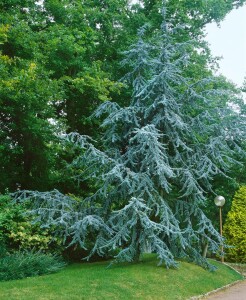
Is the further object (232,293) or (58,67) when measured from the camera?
(58,67)

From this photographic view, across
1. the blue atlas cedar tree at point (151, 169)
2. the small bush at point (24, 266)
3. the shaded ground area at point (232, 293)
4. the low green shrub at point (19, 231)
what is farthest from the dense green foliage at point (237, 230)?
the small bush at point (24, 266)

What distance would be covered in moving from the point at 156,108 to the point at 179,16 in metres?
6.16

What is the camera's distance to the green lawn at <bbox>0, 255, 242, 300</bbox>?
8.84 m

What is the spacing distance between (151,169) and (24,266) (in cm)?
449

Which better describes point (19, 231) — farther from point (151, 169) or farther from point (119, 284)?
point (151, 169)

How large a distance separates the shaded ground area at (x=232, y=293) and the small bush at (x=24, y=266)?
4451 mm

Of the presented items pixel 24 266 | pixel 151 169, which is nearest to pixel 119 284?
pixel 24 266

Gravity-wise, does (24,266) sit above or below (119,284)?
above

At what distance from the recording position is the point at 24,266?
10.9 meters

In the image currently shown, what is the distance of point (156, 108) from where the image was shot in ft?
44.2

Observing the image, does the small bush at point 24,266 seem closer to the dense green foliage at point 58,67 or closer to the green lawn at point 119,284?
the green lawn at point 119,284

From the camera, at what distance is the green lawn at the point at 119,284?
8.84 m

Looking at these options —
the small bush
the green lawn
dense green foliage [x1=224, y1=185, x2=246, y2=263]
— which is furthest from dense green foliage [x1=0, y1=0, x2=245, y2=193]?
dense green foliage [x1=224, y1=185, x2=246, y2=263]

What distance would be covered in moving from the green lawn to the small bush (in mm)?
421
